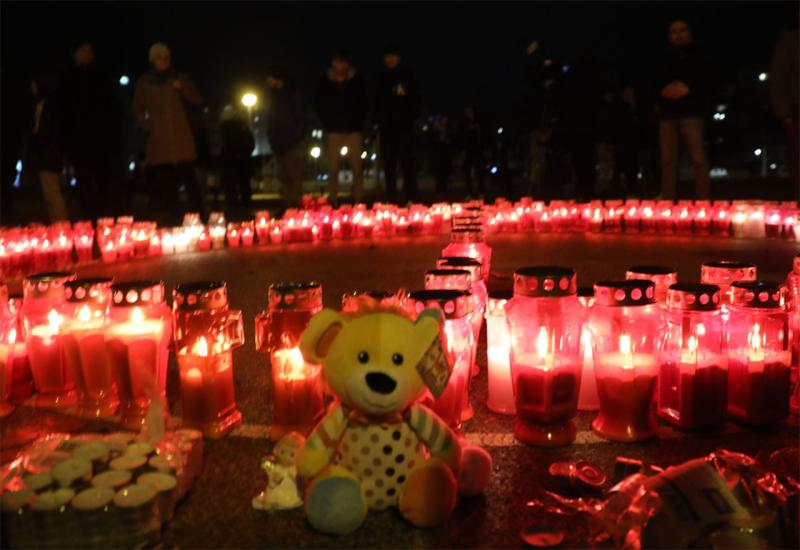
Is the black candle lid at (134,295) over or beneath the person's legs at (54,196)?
beneath

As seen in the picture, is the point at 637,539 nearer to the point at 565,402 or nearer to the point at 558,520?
the point at 558,520

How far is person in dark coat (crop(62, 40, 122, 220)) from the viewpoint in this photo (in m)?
9.03

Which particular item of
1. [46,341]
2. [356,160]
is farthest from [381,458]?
[356,160]

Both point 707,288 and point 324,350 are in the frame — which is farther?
point 707,288

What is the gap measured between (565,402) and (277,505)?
1024 mm

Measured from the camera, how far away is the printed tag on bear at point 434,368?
2.26 metres

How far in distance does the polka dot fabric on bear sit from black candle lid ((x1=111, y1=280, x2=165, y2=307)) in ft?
3.79

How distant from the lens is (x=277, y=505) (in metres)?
2.36

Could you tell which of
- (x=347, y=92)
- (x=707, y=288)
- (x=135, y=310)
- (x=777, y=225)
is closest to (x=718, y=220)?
(x=777, y=225)

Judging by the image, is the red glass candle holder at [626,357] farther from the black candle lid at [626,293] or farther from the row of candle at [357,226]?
the row of candle at [357,226]

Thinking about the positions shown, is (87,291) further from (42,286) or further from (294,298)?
(294,298)

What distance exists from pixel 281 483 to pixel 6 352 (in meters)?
1.54

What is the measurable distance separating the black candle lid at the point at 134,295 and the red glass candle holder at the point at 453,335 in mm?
985

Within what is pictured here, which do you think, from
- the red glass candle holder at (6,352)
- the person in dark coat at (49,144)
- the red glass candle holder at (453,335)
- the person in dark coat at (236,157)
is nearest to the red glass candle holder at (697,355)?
the red glass candle holder at (453,335)
